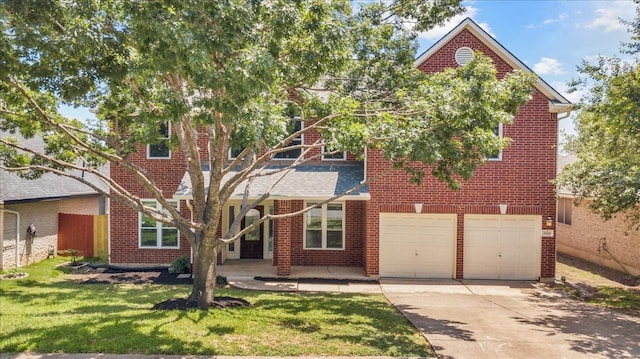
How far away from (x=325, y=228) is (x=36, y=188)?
11213 mm

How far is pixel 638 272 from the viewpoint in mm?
16062

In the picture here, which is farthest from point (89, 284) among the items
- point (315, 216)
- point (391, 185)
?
point (391, 185)

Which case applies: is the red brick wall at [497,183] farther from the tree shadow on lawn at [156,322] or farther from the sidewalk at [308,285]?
the tree shadow on lawn at [156,322]

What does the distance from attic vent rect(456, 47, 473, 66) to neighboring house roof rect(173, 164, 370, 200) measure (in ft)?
16.2

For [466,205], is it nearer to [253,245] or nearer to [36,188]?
[253,245]

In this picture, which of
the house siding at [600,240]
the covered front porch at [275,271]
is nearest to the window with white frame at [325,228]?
the covered front porch at [275,271]

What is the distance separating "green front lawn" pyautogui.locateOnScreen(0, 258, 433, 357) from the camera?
7.53 m

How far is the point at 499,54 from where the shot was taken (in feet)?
48.2

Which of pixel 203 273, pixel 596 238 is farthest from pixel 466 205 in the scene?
pixel 203 273

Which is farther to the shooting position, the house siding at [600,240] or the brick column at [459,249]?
the house siding at [600,240]

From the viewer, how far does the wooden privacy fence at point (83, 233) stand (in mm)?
18578

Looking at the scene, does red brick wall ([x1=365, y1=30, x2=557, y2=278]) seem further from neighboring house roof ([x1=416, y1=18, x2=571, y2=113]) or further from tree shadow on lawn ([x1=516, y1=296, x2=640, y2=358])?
tree shadow on lawn ([x1=516, y1=296, x2=640, y2=358])

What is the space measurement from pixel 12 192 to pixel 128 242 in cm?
417

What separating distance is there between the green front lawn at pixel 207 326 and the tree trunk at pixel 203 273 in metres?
0.41
